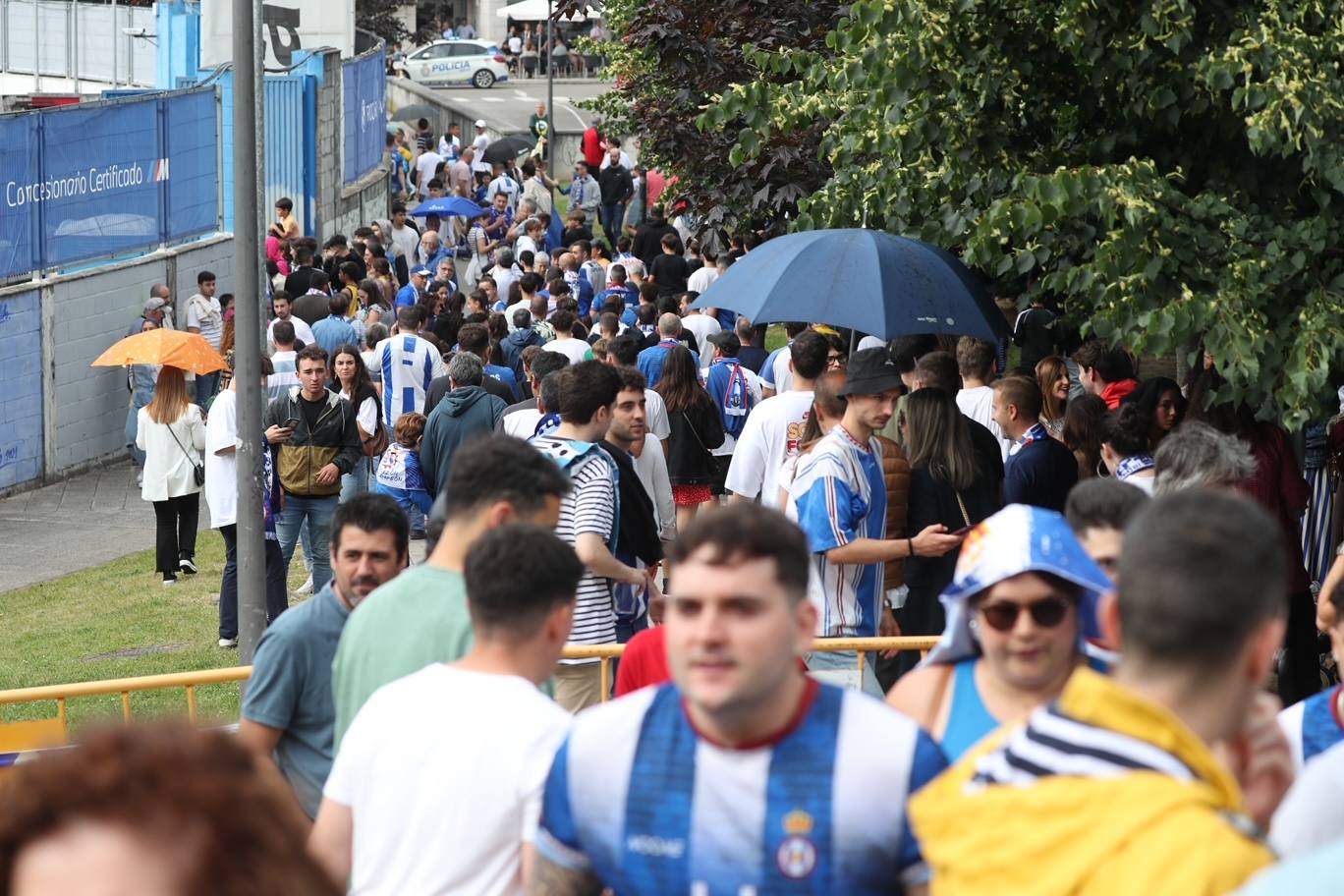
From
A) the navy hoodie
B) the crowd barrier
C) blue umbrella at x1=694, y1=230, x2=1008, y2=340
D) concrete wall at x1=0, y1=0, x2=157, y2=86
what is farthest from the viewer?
concrete wall at x1=0, y1=0, x2=157, y2=86

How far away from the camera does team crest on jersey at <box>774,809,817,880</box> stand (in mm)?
3217

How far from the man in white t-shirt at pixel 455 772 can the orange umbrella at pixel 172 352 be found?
31.8ft

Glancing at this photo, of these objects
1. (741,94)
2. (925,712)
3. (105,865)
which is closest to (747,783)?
(925,712)

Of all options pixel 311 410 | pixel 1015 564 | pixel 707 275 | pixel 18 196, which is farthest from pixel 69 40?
pixel 1015 564

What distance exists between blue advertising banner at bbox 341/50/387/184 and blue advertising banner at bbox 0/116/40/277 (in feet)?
44.9

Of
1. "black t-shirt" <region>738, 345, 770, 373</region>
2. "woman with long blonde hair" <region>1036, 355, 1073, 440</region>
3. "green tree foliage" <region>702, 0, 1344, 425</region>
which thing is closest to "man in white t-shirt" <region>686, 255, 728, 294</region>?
"black t-shirt" <region>738, 345, 770, 373</region>

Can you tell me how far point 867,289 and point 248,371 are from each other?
356 centimetres

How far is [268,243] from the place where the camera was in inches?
953

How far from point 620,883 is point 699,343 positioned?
46.9ft

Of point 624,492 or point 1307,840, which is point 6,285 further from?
point 1307,840

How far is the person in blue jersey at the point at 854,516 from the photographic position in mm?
7551

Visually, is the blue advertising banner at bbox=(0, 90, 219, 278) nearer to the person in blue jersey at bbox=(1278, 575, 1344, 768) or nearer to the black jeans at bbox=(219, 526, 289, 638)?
the black jeans at bbox=(219, 526, 289, 638)

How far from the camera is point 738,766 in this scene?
3.28 meters

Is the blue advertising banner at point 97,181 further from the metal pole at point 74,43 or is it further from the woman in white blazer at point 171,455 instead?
the metal pole at point 74,43
